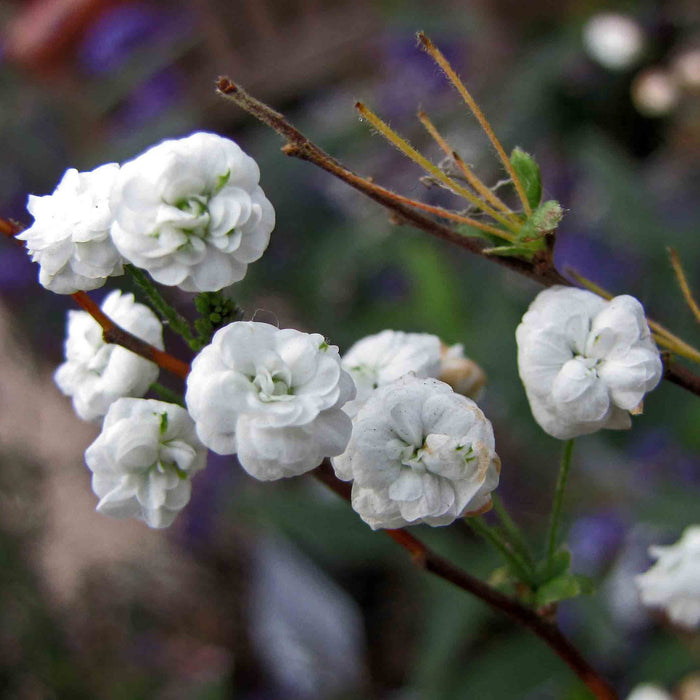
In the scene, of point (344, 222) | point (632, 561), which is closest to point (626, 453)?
point (632, 561)

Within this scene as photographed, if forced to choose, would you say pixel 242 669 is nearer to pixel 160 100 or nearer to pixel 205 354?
pixel 160 100

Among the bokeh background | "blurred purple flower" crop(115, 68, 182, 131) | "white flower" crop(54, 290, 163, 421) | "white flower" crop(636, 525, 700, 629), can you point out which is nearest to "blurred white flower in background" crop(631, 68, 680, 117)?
the bokeh background

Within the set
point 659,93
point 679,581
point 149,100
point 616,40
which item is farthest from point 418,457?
point 149,100

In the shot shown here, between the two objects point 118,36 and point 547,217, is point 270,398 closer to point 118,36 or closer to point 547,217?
point 547,217

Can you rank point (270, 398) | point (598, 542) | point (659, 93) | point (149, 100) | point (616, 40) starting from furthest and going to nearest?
point (149, 100) → point (616, 40) → point (659, 93) → point (598, 542) → point (270, 398)

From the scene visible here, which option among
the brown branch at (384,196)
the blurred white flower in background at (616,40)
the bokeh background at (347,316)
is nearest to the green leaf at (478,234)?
the brown branch at (384,196)

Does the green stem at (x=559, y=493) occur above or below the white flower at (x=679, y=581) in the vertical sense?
above

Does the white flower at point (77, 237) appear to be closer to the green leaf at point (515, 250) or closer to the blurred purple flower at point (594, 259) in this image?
the green leaf at point (515, 250)
